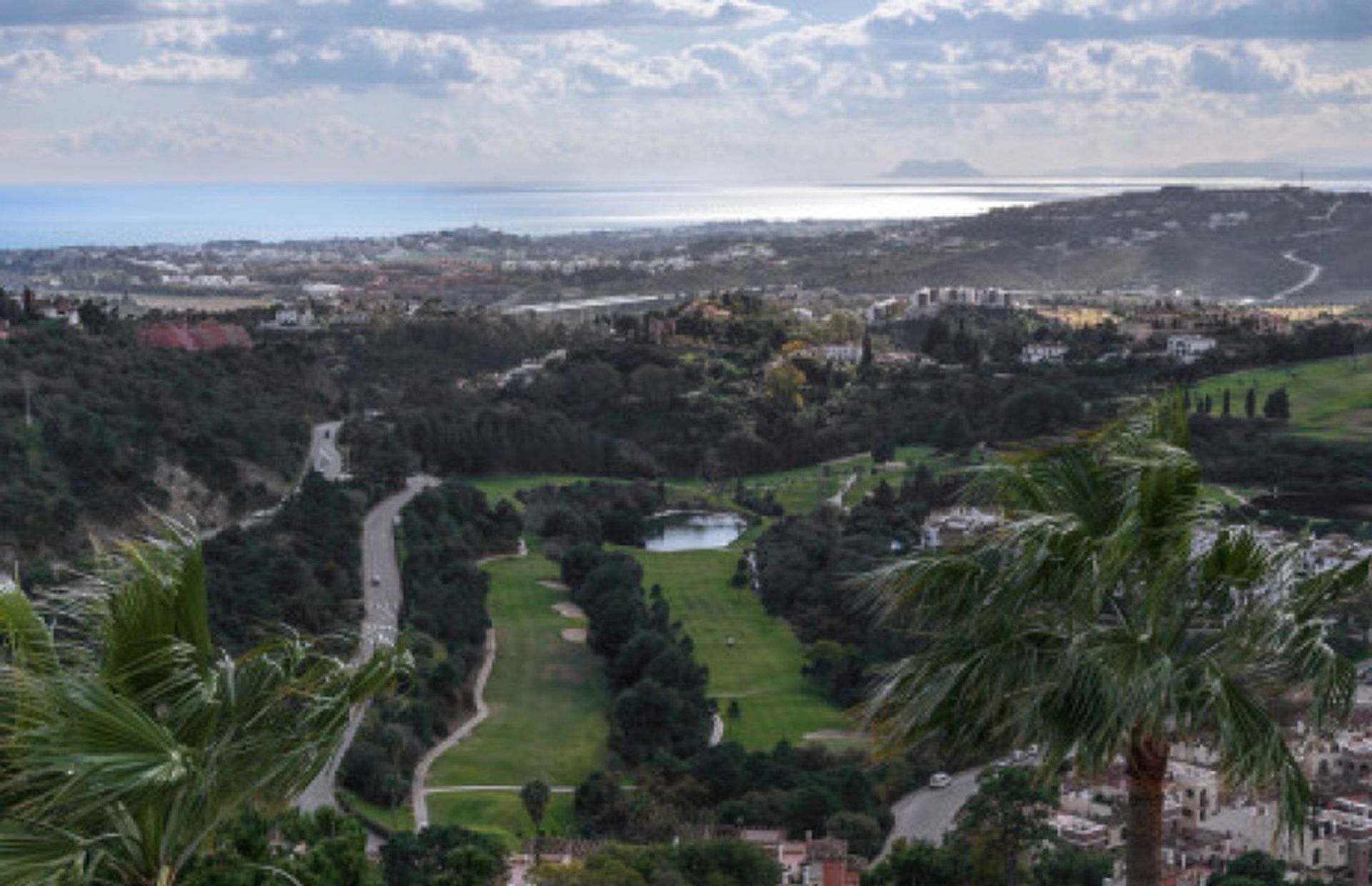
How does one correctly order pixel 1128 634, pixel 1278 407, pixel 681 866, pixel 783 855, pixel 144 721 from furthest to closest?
pixel 1278 407 < pixel 783 855 < pixel 681 866 < pixel 1128 634 < pixel 144 721

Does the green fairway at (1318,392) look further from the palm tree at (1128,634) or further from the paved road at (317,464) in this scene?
the palm tree at (1128,634)

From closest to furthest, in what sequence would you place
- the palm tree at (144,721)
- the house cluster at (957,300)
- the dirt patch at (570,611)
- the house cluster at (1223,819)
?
the palm tree at (144,721), the house cluster at (1223,819), the dirt patch at (570,611), the house cluster at (957,300)

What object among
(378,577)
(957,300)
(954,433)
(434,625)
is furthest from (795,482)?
(957,300)

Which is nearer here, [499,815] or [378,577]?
[499,815]

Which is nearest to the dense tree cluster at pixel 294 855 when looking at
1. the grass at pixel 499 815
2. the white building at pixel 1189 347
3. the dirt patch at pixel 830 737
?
the grass at pixel 499 815

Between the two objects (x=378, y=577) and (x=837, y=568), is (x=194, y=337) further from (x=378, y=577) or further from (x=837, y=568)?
(x=837, y=568)

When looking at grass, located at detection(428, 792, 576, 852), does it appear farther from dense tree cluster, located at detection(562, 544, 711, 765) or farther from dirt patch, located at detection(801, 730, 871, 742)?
dirt patch, located at detection(801, 730, 871, 742)
